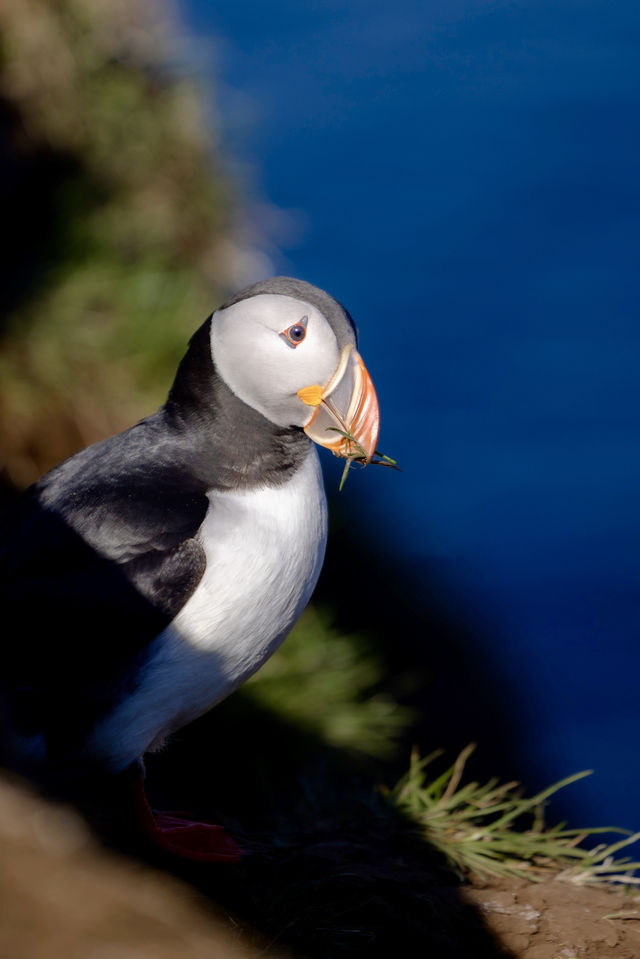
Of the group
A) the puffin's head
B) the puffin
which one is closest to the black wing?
the puffin

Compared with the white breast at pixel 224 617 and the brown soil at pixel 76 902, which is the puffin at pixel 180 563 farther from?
the brown soil at pixel 76 902

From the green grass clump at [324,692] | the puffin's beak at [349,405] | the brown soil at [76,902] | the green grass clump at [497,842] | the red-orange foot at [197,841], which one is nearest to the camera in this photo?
the brown soil at [76,902]

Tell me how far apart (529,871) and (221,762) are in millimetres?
1761

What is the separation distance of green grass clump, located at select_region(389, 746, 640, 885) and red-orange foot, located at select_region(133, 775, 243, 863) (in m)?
0.68

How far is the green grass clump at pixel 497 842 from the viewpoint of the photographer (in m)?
3.12

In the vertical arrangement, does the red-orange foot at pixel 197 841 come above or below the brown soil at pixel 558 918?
below

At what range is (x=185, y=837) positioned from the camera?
9.78 feet

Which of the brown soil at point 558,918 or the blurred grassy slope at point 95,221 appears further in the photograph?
the blurred grassy slope at point 95,221

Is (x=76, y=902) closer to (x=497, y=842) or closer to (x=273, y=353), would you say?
(x=273, y=353)

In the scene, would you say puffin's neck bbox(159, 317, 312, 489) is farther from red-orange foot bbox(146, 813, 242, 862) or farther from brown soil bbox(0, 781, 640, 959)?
brown soil bbox(0, 781, 640, 959)

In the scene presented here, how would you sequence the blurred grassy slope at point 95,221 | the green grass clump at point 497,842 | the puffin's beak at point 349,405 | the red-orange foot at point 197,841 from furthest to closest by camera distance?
the blurred grassy slope at point 95,221, the green grass clump at point 497,842, the red-orange foot at point 197,841, the puffin's beak at point 349,405

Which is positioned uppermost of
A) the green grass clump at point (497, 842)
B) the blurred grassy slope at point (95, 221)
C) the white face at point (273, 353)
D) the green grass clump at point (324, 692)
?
the blurred grassy slope at point (95, 221)

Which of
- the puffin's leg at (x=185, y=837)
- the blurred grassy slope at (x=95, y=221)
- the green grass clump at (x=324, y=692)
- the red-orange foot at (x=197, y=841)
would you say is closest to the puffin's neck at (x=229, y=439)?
the puffin's leg at (x=185, y=837)

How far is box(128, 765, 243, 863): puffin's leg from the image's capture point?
2.86 meters
